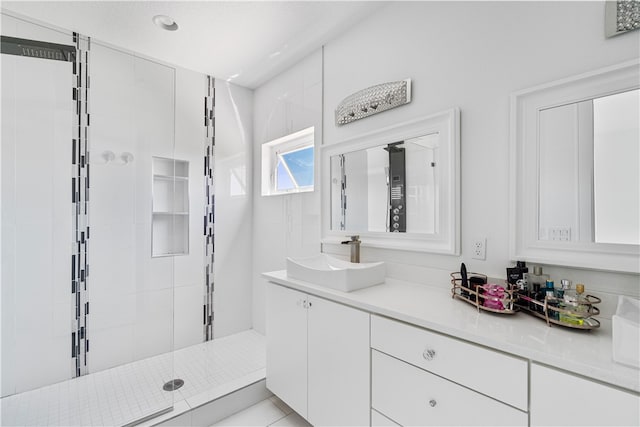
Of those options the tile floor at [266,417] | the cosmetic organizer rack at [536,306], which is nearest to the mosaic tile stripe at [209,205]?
the tile floor at [266,417]

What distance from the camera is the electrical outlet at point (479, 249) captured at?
1328mm

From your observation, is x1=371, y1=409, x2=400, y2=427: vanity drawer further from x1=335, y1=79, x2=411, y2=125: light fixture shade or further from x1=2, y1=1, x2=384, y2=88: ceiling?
A: x1=2, y1=1, x2=384, y2=88: ceiling

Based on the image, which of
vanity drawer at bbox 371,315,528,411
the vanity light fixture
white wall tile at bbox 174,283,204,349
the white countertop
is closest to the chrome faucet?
the white countertop

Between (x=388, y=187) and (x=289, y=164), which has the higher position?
(x=289, y=164)

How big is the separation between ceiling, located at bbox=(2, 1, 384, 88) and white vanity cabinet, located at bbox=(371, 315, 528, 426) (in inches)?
71.7

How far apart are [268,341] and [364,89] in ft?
5.51

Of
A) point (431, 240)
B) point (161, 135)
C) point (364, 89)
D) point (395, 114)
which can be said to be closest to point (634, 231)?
point (431, 240)

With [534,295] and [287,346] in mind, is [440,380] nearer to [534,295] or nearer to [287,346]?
[534,295]

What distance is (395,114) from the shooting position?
1694 mm

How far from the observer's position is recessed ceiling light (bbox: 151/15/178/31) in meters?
1.83

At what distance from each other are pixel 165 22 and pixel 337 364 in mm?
2278

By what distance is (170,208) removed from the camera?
2.47 meters

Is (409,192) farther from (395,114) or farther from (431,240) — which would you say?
(395,114)

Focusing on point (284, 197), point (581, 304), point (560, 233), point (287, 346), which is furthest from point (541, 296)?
point (284, 197)
